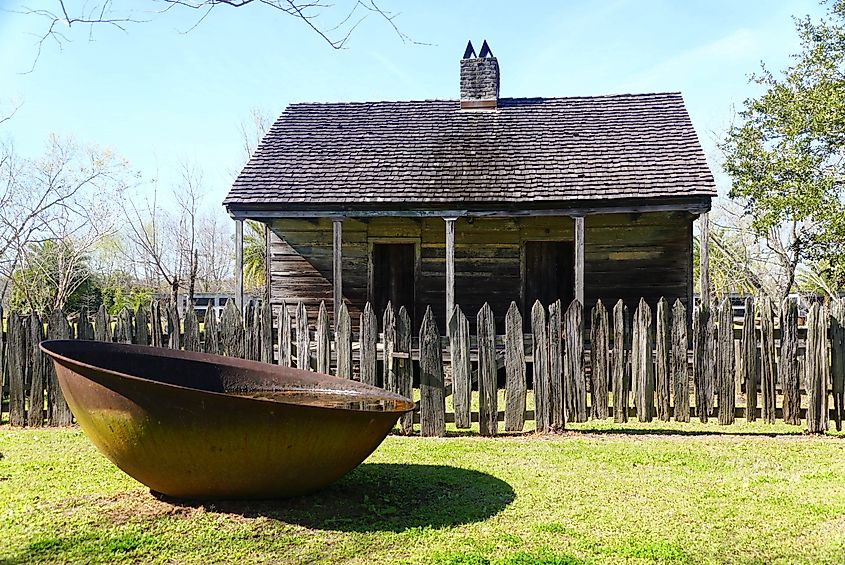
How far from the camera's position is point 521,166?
14.2 metres

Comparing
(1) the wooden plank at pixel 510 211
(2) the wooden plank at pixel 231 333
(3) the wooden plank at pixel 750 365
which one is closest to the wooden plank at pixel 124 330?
(2) the wooden plank at pixel 231 333

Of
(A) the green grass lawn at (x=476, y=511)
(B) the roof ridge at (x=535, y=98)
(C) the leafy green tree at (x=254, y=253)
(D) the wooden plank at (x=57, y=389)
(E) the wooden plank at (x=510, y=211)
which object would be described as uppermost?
(B) the roof ridge at (x=535, y=98)

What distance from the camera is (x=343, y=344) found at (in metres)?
7.94

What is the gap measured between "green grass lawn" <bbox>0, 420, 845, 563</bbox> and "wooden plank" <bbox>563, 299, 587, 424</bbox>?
75 cm

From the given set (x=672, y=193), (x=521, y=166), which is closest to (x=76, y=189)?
(x=521, y=166)

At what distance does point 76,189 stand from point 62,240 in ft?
7.08

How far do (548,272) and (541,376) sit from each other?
24.0 ft

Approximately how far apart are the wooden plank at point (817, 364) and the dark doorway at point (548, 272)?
7.20 meters

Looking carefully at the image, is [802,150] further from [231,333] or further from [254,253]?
[254,253]

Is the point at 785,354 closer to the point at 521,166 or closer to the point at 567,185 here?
the point at 567,185

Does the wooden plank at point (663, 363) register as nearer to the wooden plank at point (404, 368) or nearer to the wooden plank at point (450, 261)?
the wooden plank at point (404, 368)

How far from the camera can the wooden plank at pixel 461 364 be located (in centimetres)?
766

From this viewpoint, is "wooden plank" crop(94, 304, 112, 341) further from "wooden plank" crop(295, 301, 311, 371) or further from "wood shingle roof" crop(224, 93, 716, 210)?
"wood shingle roof" crop(224, 93, 716, 210)

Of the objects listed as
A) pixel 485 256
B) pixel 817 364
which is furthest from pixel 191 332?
pixel 485 256
